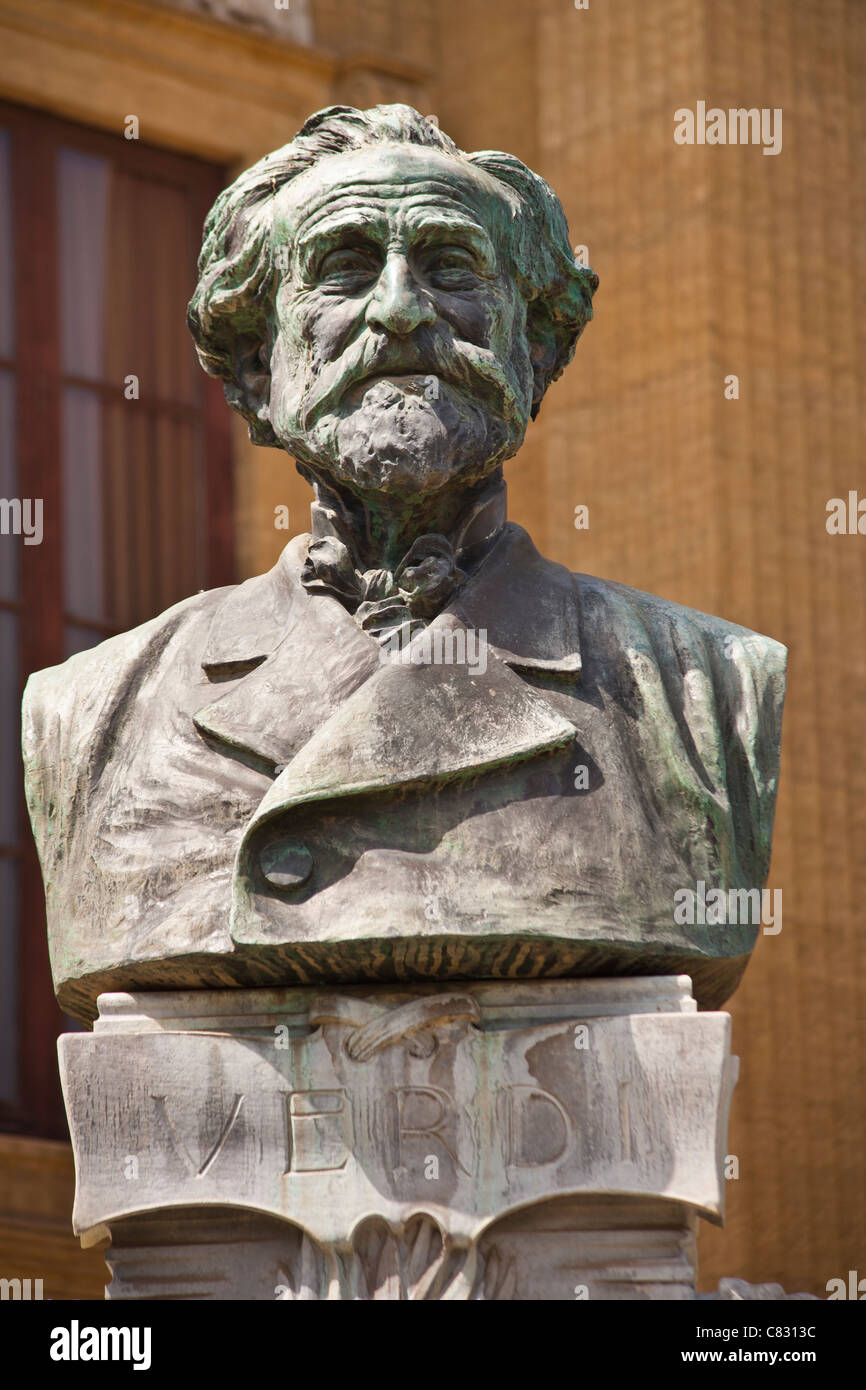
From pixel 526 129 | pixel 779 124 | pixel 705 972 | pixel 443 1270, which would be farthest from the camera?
pixel 526 129

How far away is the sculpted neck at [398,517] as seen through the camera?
14.8 ft

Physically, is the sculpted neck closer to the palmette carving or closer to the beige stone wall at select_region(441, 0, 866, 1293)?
the palmette carving

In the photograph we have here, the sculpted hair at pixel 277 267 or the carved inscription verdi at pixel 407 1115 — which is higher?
the sculpted hair at pixel 277 267

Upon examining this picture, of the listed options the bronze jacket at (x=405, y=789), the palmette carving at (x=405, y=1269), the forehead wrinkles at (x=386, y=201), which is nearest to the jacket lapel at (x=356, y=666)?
the bronze jacket at (x=405, y=789)

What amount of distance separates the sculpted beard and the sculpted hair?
242mm

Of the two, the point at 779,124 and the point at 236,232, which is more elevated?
the point at 779,124

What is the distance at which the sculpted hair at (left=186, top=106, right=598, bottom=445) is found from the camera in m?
4.65

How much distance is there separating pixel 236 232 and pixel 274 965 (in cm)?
126

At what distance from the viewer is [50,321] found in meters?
8.74

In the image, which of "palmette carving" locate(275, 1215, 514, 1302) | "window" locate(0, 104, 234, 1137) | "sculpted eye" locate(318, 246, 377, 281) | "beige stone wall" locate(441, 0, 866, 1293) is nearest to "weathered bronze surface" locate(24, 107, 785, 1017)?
"sculpted eye" locate(318, 246, 377, 281)

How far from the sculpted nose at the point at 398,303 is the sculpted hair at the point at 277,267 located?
257 millimetres

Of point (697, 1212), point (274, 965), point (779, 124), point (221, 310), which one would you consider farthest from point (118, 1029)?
point (779, 124)

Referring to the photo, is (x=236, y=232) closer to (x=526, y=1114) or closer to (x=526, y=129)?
(x=526, y=1114)

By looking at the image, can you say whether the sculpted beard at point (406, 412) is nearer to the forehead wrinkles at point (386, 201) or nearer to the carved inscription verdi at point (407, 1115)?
the forehead wrinkles at point (386, 201)
